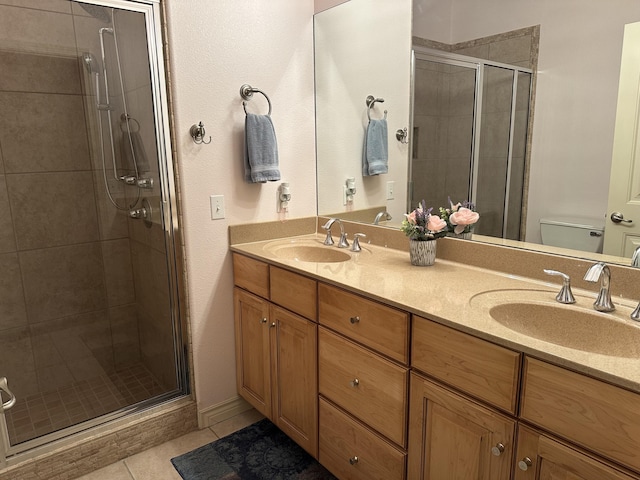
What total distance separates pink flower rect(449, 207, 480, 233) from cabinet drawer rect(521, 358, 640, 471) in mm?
789

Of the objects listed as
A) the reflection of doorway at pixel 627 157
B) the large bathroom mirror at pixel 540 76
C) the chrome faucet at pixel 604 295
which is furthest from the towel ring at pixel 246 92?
the chrome faucet at pixel 604 295

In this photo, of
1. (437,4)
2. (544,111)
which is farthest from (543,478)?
(437,4)

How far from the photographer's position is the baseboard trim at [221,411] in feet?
7.43

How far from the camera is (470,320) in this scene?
123 cm

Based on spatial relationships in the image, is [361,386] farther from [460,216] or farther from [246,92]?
[246,92]

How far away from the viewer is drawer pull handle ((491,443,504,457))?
1169 millimetres

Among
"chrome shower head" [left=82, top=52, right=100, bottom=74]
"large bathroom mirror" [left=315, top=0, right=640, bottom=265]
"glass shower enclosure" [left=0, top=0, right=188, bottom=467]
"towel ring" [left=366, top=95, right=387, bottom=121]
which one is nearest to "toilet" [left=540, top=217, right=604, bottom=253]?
"large bathroom mirror" [left=315, top=0, right=640, bottom=265]

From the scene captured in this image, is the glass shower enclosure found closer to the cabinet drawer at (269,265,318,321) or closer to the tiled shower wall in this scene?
the tiled shower wall

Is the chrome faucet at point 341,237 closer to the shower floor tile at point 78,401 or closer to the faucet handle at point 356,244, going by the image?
the faucet handle at point 356,244

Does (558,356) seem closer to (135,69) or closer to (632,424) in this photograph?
(632,424)

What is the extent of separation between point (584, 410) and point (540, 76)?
1.11 meters

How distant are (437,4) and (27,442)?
8.06 feet

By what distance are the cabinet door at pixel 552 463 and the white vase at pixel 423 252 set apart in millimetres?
807

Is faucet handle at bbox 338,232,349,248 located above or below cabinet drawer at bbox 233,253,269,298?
above
